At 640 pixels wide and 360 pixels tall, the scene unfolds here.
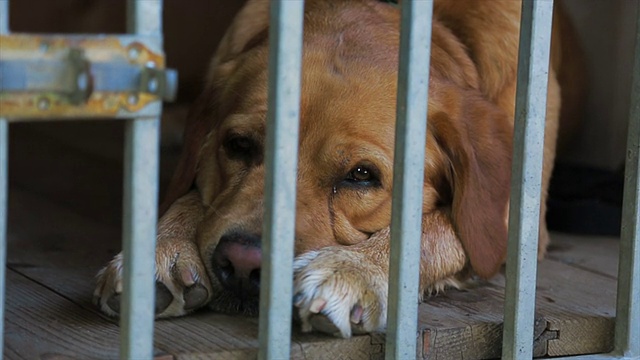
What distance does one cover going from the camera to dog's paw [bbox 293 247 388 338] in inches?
86.7

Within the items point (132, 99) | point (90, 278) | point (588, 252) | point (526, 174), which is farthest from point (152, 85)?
point (588, 252)

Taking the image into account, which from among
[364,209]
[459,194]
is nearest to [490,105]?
[459,194]

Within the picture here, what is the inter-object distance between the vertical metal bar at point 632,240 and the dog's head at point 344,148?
0.44m

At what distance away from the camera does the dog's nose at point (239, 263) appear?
2.28 m

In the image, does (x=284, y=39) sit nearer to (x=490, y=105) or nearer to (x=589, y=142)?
(x=490, y=105)

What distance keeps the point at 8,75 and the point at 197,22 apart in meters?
3.88

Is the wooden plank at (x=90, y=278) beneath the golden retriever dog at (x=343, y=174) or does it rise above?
beneath

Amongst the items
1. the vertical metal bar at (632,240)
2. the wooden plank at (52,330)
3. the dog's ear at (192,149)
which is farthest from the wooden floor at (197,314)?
the dog's ear at (192,149)

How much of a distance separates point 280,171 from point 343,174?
72cm

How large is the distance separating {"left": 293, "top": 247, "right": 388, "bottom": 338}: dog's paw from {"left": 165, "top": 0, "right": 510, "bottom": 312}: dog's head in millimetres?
154

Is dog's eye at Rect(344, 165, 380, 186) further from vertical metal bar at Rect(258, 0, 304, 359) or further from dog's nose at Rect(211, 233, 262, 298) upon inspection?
vertical metal bar at Rect(258, 0, 304, 359)

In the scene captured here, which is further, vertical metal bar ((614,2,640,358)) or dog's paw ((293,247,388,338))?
vertical metal bar ((614,2,640,358))

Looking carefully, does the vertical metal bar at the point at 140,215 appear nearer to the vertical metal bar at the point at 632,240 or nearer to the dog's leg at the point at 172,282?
the dog's leg at the point at 172,282

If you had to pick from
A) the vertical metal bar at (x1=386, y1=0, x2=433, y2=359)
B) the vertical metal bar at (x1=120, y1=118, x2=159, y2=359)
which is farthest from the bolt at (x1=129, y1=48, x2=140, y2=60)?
the vertical metal bar at (x1=386, y1=0, x2=433, y2=359)
